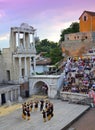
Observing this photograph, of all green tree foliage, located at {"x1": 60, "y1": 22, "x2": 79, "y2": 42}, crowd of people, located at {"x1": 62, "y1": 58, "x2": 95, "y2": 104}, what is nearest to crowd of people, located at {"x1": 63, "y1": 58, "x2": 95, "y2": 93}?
crowd of people, located at {"x1": 62, "y1": 58, "x2": 95, "y2": 104}

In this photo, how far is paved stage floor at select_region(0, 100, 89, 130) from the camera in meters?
20.1

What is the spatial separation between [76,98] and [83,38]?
17110mm

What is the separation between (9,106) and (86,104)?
8631 mm

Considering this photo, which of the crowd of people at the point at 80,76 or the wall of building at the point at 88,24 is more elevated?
the wall of building at the point at 88,24

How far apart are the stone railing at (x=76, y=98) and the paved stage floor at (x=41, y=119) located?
1.18 metres

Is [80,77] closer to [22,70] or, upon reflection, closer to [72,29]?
[22,70]

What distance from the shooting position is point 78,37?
44.2 meters

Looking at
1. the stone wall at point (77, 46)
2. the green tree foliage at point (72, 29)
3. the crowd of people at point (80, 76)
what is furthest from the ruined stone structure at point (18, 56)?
the green tree foliage at point (72, 29)

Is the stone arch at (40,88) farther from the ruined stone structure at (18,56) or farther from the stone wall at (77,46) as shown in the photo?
the stone wall at (77,46)

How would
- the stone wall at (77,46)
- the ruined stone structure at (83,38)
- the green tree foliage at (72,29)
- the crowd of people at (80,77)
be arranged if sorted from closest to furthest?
1. the crowd of people at (80,77)
2. the stone wall at (77,46)
3. the ruined stone structure at (83,38)
4. the green tree foliage at (72,29)

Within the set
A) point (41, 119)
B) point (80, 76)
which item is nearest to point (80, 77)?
point (80, 76)

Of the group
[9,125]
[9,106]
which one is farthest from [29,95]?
[9,125]

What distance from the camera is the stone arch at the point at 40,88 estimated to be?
1349 inches

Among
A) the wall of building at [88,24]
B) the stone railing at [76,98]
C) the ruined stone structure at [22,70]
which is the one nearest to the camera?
the stone railing at [76,98]
